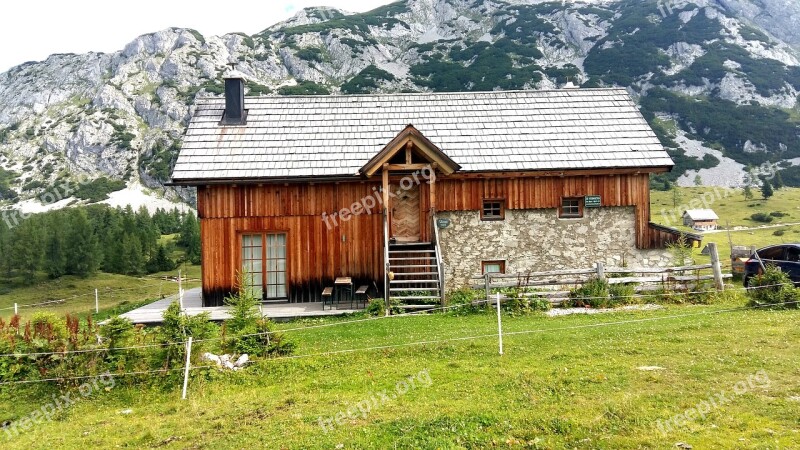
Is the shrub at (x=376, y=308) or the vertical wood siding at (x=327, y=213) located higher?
the vertical wood siding at (x=327, y=213)

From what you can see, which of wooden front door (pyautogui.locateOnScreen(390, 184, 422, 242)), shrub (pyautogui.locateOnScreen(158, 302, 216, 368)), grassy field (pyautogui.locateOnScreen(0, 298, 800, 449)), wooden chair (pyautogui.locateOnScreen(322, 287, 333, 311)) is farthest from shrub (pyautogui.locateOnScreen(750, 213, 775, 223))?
shrub (pyautogui.locateOnScreen(158, 302, 216, 368))

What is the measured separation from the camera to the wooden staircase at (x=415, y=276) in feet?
52.8

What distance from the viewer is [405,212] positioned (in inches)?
770

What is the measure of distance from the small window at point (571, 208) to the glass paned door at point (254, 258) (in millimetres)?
11527

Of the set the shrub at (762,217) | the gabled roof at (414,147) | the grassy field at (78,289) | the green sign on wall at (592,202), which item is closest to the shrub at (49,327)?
the gabled roof at (414,147)

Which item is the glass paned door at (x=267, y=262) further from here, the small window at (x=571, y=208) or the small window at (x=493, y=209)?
the small window at (x=571, y=208)

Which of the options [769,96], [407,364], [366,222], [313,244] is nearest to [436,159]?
[366,222]

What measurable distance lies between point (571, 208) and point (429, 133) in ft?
21.3

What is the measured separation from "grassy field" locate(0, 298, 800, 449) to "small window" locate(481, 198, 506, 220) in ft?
24.6

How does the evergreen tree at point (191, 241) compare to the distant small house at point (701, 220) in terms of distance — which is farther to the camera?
the evergreen tree at point (191, 241)

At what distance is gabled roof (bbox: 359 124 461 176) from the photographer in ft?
56.4

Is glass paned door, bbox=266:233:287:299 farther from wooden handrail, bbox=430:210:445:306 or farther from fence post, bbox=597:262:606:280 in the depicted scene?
fence post, bbox=597:262:606:280

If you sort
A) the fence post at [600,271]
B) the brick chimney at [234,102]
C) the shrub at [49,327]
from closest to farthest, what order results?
the shrub at [49,327], the fence post at [600,271], the brick chimney at [234,102]

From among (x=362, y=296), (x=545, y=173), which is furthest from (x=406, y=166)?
(x=545, y=173)
